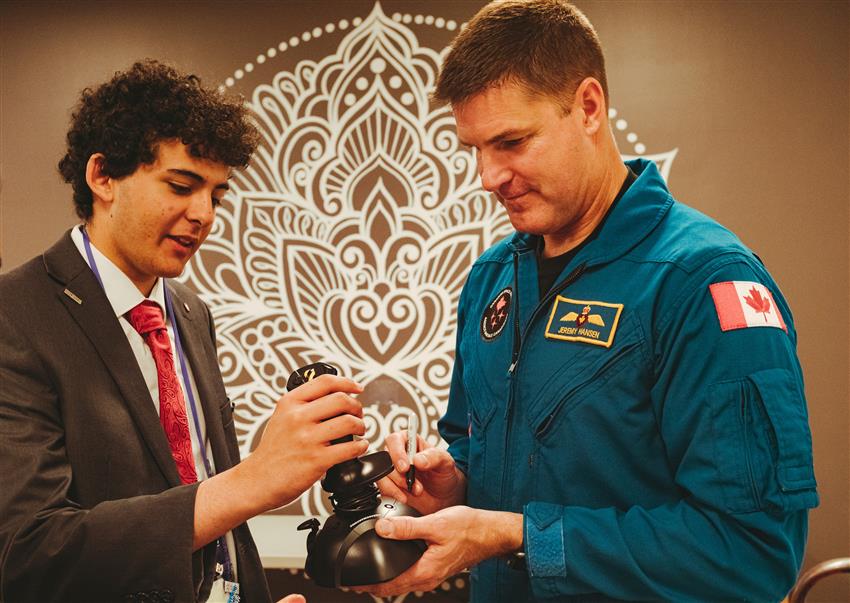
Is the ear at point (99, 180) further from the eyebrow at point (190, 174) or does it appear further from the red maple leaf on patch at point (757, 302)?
the red maple leaf on patch at point (757, 302)

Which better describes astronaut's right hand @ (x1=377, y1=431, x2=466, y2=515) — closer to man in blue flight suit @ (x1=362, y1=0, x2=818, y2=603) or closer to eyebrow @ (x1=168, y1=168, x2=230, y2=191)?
man in blue flight suit @ (x1=362, y1=0, x2=818, y2=603)

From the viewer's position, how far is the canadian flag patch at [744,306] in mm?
1127

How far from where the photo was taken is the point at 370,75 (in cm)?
336

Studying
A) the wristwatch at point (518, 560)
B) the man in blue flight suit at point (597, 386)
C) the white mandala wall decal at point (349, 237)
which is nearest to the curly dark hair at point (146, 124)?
the man in blue flight suit at point (597, 386)

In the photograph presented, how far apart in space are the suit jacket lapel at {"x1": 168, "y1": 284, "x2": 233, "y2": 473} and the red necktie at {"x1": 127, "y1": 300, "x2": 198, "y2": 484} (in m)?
0.11

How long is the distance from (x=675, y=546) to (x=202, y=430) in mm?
1108

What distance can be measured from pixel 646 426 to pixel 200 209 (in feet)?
3.49

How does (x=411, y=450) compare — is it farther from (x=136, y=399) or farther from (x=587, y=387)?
(x=136, y=399)

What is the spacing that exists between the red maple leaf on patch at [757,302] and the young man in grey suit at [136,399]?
26.1 inches

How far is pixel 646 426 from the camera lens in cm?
123

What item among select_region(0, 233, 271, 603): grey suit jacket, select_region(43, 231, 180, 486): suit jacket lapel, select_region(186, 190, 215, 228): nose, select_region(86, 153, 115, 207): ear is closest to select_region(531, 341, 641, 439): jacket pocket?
select_region(0, 233, 271, 603): grey suit jacket

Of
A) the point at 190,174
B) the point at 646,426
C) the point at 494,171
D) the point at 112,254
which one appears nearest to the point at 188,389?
the point at 112,254

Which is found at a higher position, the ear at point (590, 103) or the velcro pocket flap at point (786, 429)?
the ear at point (590, 103)

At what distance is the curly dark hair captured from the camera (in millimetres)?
1612
